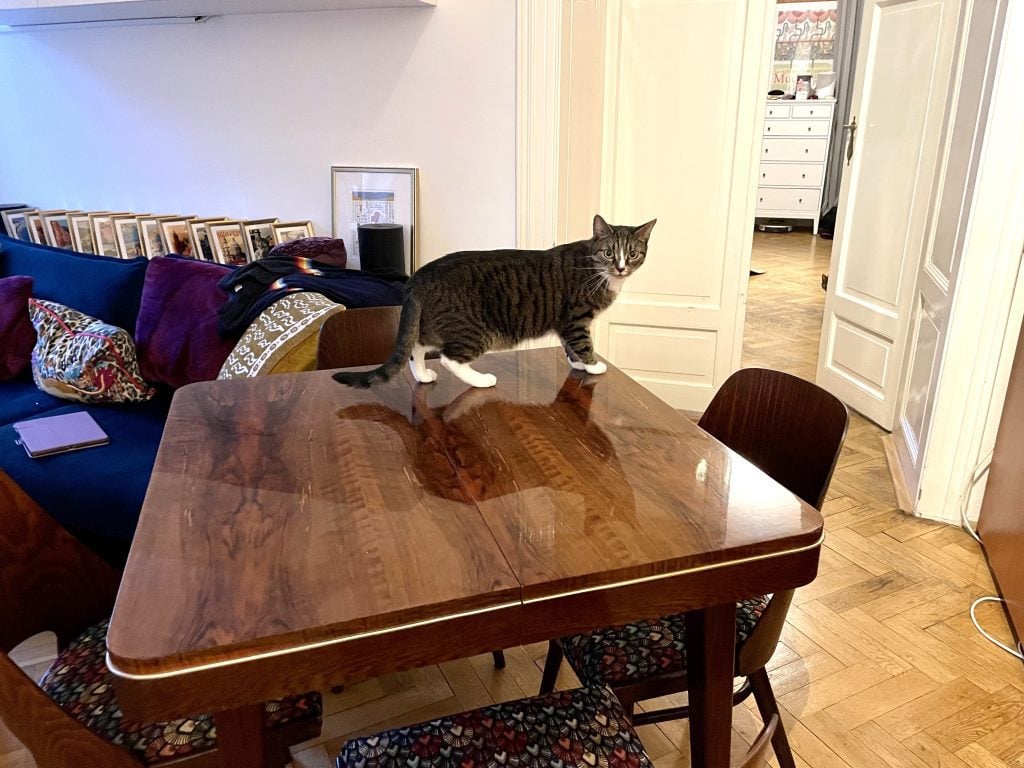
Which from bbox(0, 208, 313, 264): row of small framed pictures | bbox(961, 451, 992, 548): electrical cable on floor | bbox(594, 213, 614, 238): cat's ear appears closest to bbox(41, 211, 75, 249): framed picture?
bbox(0, 208, 313, 264): row of small framed pictures

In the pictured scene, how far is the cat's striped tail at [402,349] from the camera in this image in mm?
1577

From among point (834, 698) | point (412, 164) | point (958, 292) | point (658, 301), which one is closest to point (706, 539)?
point (834, 698)

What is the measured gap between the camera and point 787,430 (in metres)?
1.41

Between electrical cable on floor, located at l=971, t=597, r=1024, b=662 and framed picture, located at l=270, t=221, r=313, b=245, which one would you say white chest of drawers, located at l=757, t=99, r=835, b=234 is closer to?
framed picture, located at l=270, t=221, r=313, b=245

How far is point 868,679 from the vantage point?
6.05 ft

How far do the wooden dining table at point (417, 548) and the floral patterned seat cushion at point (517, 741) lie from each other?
0.16 metres

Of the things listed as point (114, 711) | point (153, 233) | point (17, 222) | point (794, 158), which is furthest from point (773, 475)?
point (794, 158)

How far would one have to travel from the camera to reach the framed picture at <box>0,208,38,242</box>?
11.8 feet

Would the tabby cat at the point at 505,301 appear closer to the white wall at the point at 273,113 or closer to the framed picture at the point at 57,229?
the white wall at the point at 273,113

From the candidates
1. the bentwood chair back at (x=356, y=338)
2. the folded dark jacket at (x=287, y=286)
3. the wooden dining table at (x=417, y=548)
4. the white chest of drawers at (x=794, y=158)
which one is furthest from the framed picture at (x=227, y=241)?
the white chest of drawers at (x=794, y=158)

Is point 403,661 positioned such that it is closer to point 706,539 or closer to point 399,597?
point 399,597

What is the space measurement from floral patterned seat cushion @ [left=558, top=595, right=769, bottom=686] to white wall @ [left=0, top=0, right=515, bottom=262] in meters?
1.68

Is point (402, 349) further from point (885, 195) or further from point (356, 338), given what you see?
point (885, 195)

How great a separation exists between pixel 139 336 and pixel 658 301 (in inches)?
82.3
